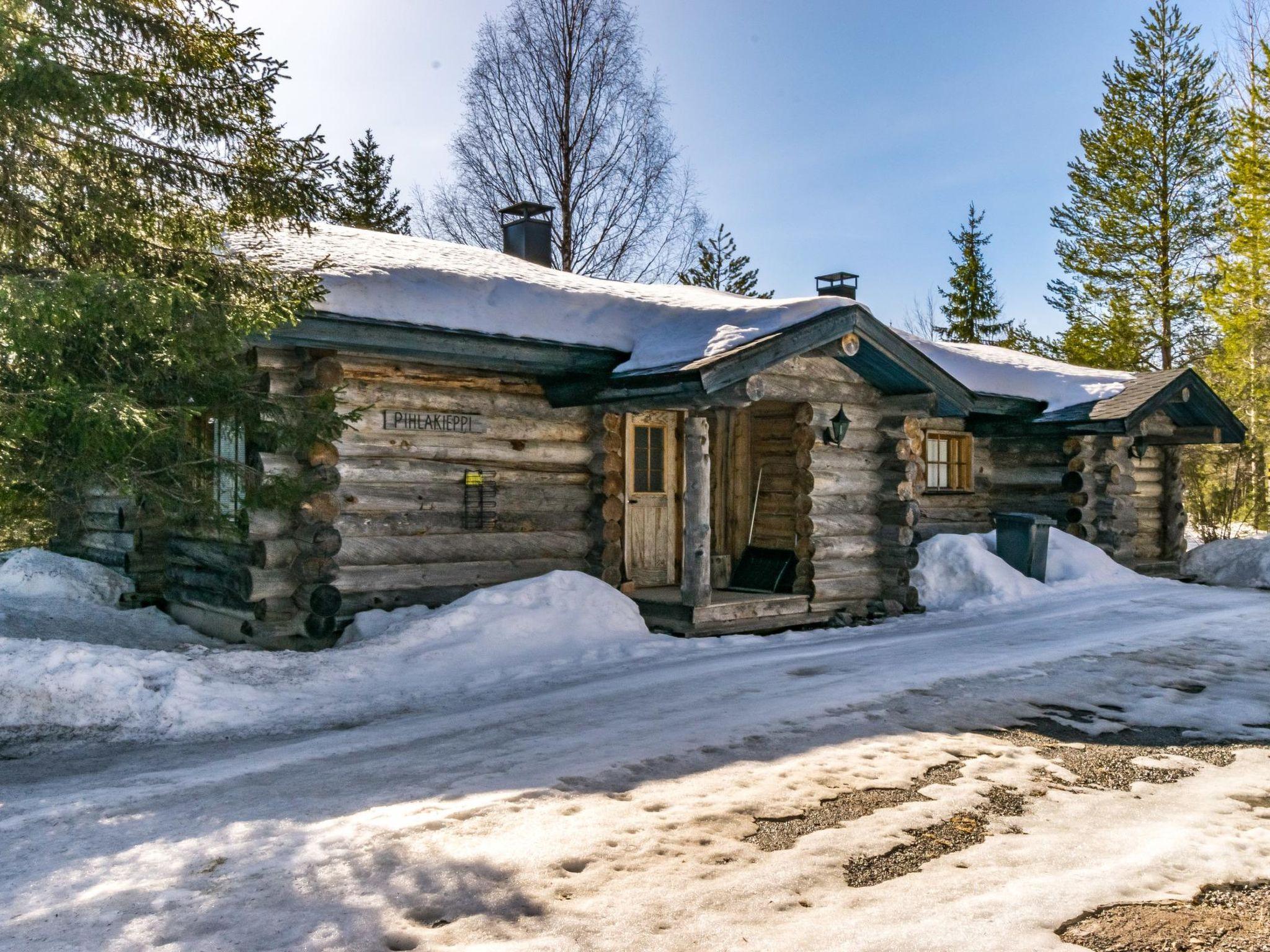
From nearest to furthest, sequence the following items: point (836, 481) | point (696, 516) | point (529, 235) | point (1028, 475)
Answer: point (696, 516) → point (836, 481) → point (529, 235) → point (1028, 475)

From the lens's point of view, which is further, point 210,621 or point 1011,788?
point 210,621

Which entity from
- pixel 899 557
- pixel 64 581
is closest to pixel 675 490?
pixel 899 557

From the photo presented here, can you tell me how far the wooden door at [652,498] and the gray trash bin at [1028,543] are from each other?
5.31 metres

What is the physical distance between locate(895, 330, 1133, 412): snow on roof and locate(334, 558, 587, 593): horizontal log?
8.61 metres

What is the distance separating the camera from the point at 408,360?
957cm

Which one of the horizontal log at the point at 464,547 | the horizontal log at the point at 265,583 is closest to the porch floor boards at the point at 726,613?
the horizontal log at the point at 464,547

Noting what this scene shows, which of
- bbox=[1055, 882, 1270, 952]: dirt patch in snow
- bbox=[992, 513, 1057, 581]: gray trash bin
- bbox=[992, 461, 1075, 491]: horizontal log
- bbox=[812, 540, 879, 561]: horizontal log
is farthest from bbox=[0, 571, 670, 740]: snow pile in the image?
bbox=[992, 461, 1075, 491]: horizontal log

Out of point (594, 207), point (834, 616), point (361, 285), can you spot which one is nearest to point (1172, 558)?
point (834, 616)

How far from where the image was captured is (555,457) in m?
10.7

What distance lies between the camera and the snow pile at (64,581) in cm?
1159

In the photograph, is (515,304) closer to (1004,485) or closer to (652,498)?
(652,498)

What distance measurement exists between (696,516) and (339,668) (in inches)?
159

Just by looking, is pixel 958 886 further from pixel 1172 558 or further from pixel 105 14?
pixel 1172 558

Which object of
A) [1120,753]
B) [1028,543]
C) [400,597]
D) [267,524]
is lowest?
Answer: [1120,753]
